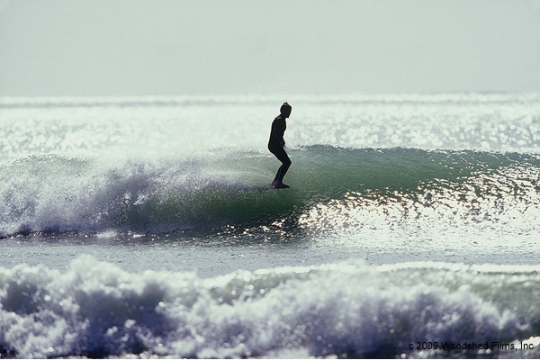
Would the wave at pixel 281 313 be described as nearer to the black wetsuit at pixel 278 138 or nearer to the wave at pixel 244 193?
the wave at pixel 244 193

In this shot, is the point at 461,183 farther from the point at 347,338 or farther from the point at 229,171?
the point at 347,338

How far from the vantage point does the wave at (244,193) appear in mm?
10219

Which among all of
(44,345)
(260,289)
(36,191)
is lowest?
(44,345)

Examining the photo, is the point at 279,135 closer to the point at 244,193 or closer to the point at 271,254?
the point at 244,193

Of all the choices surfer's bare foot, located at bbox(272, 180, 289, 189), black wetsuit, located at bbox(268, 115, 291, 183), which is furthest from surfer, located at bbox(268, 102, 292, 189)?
surfer's bare foot, located at bbox(272, 180, 289, 189)

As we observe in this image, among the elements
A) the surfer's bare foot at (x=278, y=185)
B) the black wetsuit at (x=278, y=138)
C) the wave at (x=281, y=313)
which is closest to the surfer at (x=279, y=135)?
the black wetsuit at (x=278, y=138)

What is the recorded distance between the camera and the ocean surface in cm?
627

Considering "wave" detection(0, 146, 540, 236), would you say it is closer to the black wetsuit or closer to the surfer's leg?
the surfer's leg

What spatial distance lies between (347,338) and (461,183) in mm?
6260

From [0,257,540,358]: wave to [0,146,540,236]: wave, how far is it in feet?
10.1

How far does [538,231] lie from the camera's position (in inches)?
369

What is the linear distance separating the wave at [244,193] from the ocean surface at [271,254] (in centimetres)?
4

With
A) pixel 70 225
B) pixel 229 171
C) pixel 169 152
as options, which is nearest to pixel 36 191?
pixel 70 225

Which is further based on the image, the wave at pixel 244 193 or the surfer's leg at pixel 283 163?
the surfer's leg at pixel 283 163
